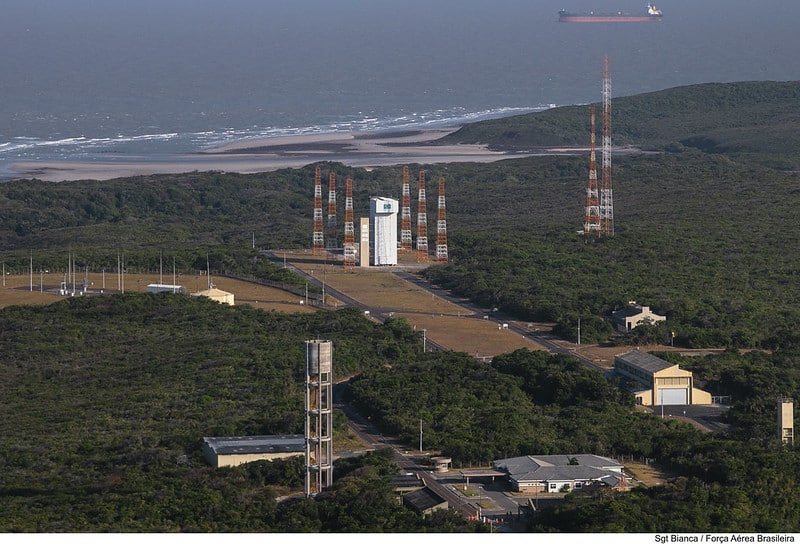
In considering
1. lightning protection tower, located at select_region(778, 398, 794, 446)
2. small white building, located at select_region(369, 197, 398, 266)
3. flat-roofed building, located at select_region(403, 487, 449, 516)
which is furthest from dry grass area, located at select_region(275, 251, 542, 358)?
flat-roofed building, located at select_region(403, 487, 449, 516)

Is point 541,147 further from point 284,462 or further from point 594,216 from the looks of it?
point 284,462

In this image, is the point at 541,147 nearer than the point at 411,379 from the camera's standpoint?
No

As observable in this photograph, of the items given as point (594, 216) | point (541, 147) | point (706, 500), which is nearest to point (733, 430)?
point (706, 500)

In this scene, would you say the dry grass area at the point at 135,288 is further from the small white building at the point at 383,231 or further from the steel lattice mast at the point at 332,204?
the steel lattice mast at the point at 332,204

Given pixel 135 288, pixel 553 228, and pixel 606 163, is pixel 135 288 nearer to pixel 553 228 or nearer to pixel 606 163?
pixel 606 163

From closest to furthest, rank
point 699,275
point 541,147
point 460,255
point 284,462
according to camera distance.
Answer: point 284,462 → point 699,275 → point 460,255 → point 541,147

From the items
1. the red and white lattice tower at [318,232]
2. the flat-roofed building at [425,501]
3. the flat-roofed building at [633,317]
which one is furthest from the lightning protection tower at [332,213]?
the flat-roofed building at [425,501]
